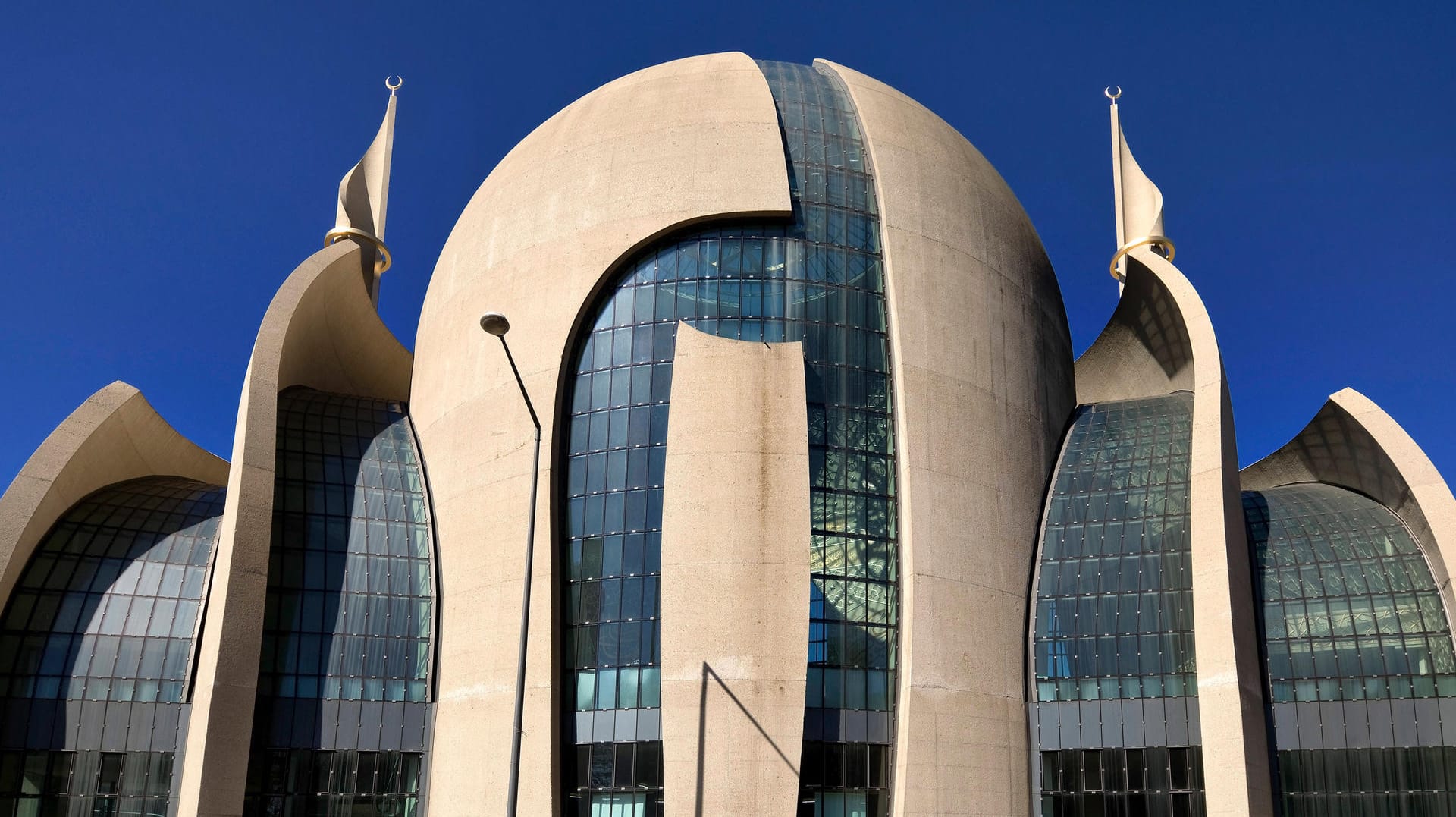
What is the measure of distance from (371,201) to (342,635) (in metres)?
15.2

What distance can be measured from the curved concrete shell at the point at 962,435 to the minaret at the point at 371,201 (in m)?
15.2

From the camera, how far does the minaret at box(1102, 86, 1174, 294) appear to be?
119 feet

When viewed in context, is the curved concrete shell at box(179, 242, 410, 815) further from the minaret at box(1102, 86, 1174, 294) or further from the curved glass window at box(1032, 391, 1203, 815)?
the minaret at box(1102, 86, 1174, 294)

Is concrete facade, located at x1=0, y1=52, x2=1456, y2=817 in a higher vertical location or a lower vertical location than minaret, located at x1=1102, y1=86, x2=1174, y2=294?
lower

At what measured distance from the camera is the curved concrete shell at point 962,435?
26.3 meters

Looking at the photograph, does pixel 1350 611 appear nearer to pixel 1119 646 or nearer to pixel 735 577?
pixel 1119 646

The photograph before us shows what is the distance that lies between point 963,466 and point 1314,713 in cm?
989

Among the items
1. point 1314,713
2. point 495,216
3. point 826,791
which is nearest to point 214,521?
point 495,216

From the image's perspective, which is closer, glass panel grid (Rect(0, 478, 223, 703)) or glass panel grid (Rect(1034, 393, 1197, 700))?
glass panel grid (Rect(1034, 393, 1197, 700))

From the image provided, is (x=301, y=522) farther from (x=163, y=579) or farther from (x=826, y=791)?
(x=826, y=791)

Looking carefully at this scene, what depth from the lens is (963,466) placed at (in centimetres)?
2859

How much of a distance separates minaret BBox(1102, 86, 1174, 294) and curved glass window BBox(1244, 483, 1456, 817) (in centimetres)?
1060

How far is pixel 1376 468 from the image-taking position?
101ft

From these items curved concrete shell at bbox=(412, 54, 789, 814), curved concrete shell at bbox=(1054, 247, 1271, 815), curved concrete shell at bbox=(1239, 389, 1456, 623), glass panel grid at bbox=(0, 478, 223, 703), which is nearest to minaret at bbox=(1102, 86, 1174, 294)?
curved concrete shell at bbox=(1054, 247, 1271, 815)
